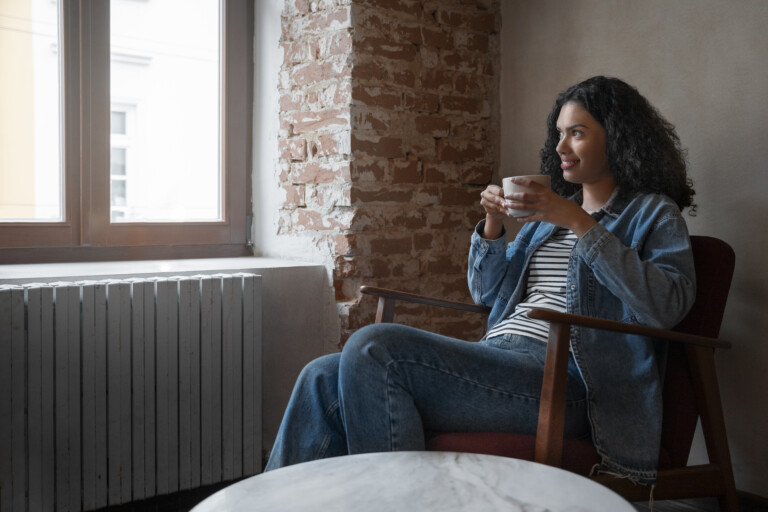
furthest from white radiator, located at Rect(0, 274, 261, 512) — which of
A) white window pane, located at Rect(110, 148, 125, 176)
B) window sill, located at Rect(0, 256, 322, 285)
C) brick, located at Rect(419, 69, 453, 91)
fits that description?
brick, located at Rect(419, 69, 453, 91)

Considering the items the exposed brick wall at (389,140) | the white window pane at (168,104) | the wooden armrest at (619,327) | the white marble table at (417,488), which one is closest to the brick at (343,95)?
the exposed brick wall at (389,140)

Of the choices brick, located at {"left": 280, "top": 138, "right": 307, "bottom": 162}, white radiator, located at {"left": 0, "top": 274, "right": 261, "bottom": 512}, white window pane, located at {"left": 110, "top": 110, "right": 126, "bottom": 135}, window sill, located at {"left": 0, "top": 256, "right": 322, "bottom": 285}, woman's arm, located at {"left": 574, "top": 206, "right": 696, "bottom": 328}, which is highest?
white window pane, located at {"left": 110, "top": 110, "right": 126, "bottom": 135}

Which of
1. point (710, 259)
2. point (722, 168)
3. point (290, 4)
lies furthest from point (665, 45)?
point (290, 4)

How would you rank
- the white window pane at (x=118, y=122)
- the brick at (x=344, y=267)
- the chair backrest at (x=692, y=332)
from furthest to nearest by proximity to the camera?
the white window pane at (x=118, y=122) < the brick at (x=344, y=267) < the chair backrest at (x=692, y=332)

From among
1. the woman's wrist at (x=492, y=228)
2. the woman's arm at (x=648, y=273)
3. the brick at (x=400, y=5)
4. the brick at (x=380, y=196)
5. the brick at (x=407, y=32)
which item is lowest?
the woman's arm at (x=648, y=273)

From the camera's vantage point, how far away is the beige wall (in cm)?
194

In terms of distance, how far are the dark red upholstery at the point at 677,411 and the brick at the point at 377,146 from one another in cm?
105

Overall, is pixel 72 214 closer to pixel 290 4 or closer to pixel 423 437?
pixel 290 4

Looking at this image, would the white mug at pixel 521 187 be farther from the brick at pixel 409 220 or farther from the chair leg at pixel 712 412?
the brick at pixel 409 220

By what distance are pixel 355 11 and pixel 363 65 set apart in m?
0.18

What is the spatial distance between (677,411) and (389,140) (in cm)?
129

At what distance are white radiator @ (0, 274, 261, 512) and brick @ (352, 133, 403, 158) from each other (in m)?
0.57

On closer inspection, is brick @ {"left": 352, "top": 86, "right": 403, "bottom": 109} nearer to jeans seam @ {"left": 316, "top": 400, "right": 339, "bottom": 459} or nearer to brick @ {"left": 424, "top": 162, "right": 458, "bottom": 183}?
brick @ {"left": 424, "top": 162, "right": 458, "bottom": 183}

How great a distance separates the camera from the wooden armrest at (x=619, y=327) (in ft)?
4.45
